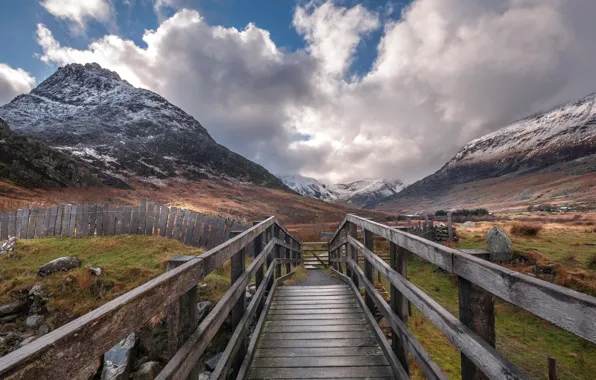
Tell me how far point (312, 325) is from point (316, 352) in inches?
29.9

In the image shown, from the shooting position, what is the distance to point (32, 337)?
5.77 meters

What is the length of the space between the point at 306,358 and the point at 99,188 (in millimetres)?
33478

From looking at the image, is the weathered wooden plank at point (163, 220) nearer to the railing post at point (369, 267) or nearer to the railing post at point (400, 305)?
the railing post at point (369, 267)

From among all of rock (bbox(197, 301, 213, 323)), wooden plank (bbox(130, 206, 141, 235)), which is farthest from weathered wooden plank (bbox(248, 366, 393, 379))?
wooden plank (bbox(130, 206, 141, 235))

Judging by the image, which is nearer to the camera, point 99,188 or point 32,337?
point 32,337

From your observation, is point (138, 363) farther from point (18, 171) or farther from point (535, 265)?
point (18, 171)

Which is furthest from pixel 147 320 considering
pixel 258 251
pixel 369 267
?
pixel 369 267

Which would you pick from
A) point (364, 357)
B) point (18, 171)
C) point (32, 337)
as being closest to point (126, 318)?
point (364, 357)

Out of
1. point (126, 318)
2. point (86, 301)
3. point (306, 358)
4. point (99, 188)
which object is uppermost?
point (99, 188)

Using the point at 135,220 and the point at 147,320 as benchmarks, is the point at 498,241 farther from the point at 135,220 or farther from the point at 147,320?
the point at 135,220

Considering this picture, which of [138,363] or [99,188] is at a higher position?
[99,188]

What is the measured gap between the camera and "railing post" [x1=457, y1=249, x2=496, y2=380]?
186 centimetres

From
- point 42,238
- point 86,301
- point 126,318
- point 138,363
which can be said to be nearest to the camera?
point 126,318

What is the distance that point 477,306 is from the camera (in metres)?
1.87
